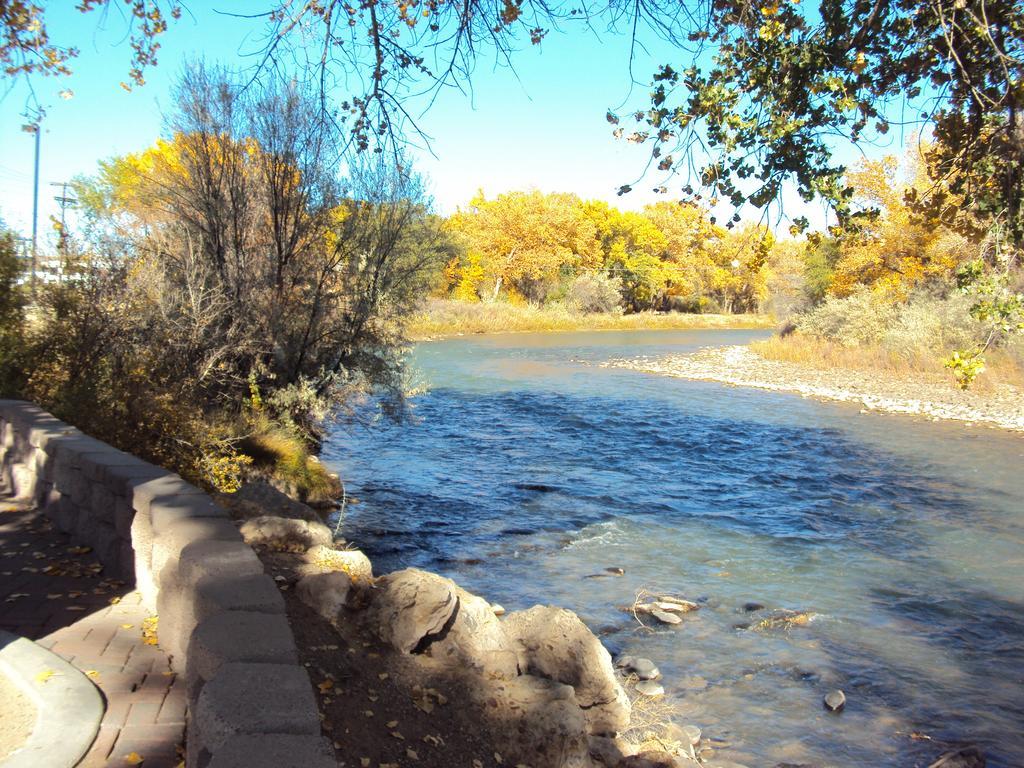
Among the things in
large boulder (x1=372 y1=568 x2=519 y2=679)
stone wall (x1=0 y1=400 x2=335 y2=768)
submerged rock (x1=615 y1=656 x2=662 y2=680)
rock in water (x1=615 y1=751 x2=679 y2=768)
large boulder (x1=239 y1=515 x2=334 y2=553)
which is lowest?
submerged rock (x1=615 y1=656 x2=662 y2=680)

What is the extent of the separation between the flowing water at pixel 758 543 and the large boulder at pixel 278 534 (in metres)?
2.63

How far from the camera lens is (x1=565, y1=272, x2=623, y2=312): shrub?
63.0 m

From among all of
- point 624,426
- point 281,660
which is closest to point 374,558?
point 281,660

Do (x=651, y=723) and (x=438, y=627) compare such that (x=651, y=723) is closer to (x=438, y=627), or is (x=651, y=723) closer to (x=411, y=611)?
(x=438, y=627)

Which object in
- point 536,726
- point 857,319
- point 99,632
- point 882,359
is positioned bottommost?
point 536,726

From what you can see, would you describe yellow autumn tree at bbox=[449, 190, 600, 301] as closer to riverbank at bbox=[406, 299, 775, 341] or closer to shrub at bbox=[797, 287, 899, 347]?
riverbank at bbox=[406, 299, 775, 341]

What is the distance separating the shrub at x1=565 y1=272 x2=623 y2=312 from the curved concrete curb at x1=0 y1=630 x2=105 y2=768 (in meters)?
59.5

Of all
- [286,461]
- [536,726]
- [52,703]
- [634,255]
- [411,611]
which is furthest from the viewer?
[634,255]

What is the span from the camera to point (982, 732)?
637cm

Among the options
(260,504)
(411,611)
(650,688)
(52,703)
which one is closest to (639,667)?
(650,688)

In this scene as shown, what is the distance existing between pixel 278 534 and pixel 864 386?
74.8 ft

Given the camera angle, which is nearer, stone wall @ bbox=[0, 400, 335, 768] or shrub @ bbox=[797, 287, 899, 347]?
stone wall @ bbox=[0, 400, 335, 768]

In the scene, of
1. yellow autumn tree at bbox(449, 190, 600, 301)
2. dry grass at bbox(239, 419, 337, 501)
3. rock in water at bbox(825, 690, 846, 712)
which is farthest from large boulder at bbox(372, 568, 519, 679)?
yellow autumn tree at bbox(449, 190, 600, 301)

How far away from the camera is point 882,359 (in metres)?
28.5
